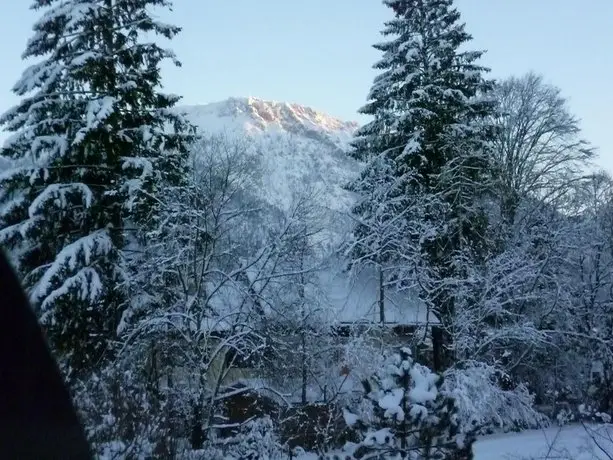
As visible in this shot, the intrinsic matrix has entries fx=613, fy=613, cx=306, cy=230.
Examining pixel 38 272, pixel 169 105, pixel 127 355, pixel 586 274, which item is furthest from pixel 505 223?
pixel 38 272

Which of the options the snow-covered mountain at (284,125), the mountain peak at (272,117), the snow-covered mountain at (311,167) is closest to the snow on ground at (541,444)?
the snow-covered mountain at (311,167)

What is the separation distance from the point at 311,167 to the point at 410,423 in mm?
62264

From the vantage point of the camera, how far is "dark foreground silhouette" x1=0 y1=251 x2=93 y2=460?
7133 millimetres

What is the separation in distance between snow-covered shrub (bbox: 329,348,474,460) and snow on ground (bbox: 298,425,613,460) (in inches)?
135

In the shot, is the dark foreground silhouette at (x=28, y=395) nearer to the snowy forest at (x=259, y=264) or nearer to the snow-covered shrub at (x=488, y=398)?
the snowy forest at (x=259, y=264)

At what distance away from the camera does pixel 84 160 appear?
603 inches

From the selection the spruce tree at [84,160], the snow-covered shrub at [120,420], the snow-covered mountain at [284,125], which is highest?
the snow-covered mountain at [284,125]

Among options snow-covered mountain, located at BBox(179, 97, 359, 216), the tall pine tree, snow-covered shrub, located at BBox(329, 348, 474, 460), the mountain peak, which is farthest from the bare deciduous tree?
the mountain peak

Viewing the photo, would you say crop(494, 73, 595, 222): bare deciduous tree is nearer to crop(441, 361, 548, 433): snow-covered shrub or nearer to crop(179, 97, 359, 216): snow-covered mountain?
crop(441, 361, 548, 433): snow-covered shrub

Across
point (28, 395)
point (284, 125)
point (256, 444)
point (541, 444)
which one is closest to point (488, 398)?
point (541, 444)

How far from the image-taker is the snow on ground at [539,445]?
35.6 ft

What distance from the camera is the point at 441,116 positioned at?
21531mm

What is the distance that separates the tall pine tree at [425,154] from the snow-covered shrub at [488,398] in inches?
80.3

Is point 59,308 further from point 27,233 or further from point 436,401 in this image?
point 436,401
